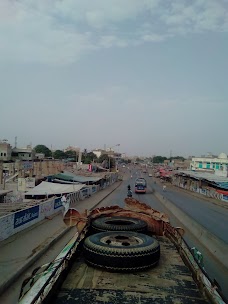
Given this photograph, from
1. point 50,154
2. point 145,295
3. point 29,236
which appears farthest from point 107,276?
point 50,154

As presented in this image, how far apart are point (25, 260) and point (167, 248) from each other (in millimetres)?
6754

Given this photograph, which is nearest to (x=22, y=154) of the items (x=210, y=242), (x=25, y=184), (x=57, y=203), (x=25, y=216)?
(x=25, y=184)

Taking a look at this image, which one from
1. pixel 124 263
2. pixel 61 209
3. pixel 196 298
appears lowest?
pixel 61 209

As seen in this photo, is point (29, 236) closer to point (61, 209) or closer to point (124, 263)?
point (61, 209)

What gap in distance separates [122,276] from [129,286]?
33 cm

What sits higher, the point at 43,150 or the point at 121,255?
the point at 43,150

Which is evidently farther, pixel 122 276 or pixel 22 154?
pixel 22 154

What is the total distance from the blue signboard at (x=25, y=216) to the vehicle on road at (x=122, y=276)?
9939mm

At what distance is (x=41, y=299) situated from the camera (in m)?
3.48

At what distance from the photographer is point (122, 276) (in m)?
4.45

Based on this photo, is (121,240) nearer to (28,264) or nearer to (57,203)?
(28,264)

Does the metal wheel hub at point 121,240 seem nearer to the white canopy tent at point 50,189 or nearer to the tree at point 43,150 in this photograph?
the white canopy tent at point 50,189

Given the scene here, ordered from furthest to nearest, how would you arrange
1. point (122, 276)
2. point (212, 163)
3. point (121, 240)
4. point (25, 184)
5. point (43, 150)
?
1. point (43, 150)
2. point (212, 163)
3. point (25, 184)
4. point (121, 240)
5. point (122, 276)

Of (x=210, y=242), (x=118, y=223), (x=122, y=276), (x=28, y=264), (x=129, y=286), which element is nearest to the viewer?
(x=129, y=286)
